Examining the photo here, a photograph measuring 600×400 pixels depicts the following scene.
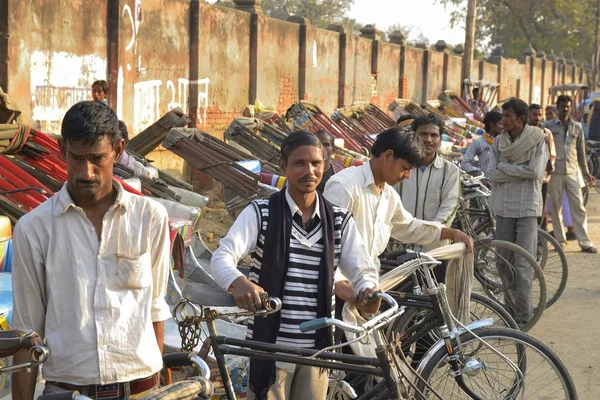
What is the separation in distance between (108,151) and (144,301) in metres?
0.46

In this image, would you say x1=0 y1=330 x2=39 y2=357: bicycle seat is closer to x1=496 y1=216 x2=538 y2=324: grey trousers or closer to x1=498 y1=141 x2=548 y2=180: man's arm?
x1=496 y1=216 x2=538 y2=324: grey trousers

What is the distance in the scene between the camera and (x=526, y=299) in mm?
7047

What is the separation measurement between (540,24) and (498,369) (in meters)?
49.0

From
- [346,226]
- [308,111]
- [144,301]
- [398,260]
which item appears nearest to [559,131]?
[308,111]

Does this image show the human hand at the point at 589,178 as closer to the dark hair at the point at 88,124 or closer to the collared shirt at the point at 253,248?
the collared shirt at the point at 253,248

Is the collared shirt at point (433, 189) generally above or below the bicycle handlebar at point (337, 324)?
above

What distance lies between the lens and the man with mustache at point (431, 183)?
5.96m

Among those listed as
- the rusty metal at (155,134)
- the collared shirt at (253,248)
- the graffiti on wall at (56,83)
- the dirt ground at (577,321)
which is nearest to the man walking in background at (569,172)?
the dirt ground at (577,321)

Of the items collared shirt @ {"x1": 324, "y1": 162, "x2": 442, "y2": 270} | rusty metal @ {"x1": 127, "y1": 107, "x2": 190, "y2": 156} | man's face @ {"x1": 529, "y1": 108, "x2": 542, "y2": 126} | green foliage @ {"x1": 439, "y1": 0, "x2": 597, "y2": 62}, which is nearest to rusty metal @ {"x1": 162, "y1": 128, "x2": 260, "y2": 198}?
rusty metal @ {"x1": 127, "y1": 107, "x2": 190, "y2": 156}

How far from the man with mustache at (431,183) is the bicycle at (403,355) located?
4.18ft

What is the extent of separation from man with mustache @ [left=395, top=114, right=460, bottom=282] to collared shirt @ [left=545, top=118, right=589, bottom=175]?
18.7 ft

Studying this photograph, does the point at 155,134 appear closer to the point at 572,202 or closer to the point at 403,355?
the point at 572,202

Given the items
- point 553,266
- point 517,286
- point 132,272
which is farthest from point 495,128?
point 132,272

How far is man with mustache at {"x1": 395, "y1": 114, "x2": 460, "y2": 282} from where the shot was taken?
235 inches
